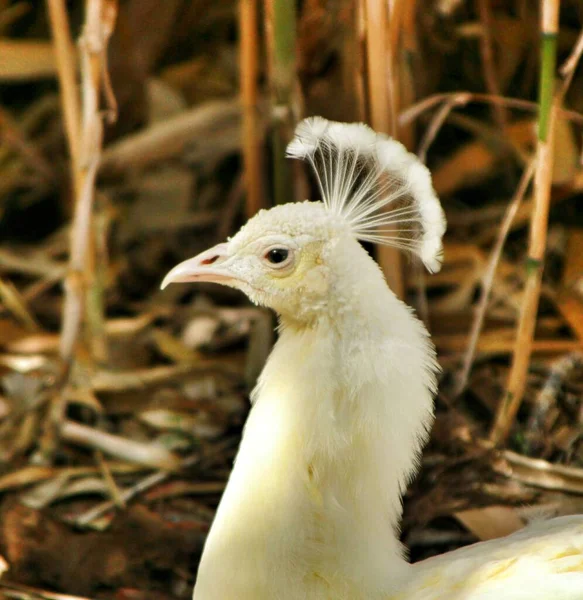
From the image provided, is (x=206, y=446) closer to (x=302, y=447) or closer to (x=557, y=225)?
(x=302, y=447)

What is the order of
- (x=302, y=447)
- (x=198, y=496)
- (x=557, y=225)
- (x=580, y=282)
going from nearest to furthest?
1. (x=302, y=447)
2. (x=198, y=496)
3. (x=580, y=282)
4. (x=557, y=225)

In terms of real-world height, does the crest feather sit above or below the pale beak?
above

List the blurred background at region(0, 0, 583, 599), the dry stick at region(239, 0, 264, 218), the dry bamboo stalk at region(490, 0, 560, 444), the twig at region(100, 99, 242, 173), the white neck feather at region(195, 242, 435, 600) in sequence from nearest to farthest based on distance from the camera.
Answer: the white neck feather at region(195, 242, 435, 600), the dry bamboo stalk at region(490, 0, 560, 444), the blurred background at region(0, 0, 583, 599), the dry stick at region(239, 0, 264, 218), the twig at region(100, 99, 242, 173)

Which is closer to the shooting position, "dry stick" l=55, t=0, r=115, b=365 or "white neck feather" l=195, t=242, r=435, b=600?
"white neck feather" l=195, t=242, r=435, b=600

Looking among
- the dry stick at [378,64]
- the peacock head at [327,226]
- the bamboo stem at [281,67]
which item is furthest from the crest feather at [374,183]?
the bamboo stem at [281,67]

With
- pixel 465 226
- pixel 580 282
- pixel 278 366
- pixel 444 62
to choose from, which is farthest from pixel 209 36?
pixel 278 366

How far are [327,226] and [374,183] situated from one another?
102 millimetres

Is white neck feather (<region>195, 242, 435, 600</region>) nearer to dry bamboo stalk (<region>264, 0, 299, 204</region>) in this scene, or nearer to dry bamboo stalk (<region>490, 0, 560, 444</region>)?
dry bamboo stalk (<region>490, 0, 560, 444</region>)

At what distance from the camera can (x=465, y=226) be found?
8.77 feet

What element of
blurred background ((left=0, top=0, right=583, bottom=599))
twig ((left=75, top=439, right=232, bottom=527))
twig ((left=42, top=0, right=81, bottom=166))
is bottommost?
twig ((left=75, top=439, right=232, bottom=527))

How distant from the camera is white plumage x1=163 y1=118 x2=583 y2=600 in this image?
1339 millimetres

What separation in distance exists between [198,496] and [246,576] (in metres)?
0.65

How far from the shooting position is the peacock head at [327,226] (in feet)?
4.45

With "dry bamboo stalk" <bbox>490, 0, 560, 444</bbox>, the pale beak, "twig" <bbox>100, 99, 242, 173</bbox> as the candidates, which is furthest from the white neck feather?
"twig" <bbox>100, 99, 242, 173</bbox>
